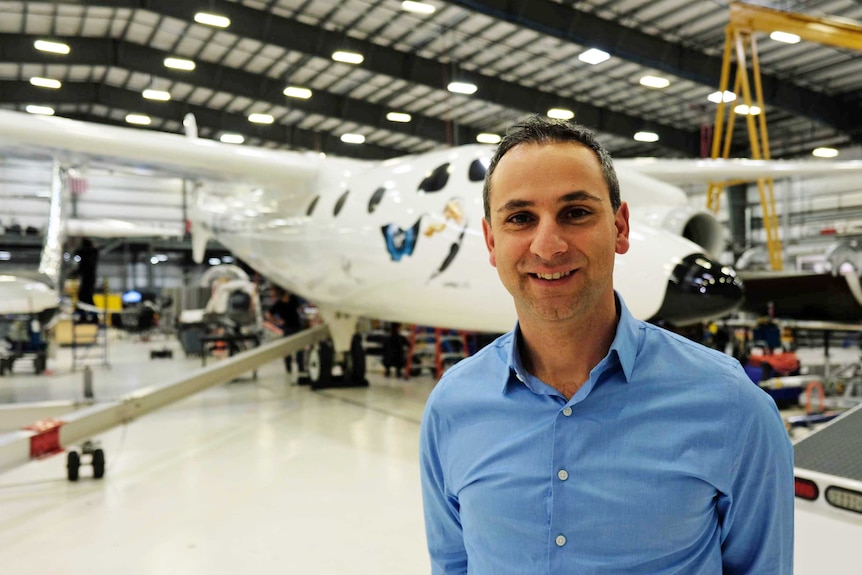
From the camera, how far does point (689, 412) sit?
129 cm

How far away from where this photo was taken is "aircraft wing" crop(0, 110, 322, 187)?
25.9ft

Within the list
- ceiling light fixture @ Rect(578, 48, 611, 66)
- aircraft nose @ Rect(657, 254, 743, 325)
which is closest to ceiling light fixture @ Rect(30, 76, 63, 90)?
ceiling light fixture @ Rect(578, 48, 611, 66)

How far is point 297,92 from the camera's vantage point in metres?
24.3

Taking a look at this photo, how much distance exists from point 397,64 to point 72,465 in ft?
57.3

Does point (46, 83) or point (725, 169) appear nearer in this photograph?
point (725, 169)

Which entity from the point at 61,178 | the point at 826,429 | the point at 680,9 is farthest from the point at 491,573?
the point at 680,9

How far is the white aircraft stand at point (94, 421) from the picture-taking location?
4.14 metres

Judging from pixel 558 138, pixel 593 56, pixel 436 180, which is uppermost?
pixel 593 56

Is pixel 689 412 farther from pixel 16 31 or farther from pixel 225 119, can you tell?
pixel 225 119

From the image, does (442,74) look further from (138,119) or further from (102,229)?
(138,119)

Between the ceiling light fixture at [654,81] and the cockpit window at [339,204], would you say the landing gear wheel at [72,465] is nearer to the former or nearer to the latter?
the cockpit window at [339,204]

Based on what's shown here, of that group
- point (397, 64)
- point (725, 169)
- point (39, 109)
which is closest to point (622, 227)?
point (725, 169)

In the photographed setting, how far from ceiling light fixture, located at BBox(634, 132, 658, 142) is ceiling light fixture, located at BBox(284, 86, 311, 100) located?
1304 cm

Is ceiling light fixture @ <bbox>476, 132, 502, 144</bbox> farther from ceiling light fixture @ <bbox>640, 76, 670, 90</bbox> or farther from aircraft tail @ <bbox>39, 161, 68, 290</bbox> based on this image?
aircraft tail @ <bbox>39, 161, 68, 290</bbox>
